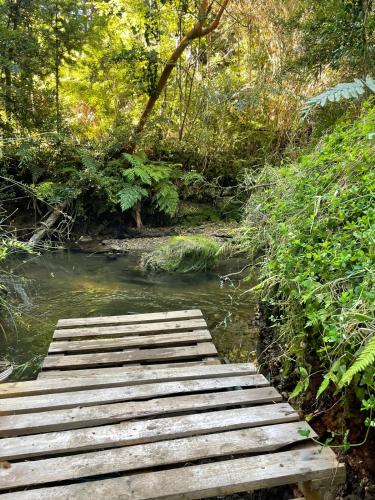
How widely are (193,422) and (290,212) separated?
1.24 meters

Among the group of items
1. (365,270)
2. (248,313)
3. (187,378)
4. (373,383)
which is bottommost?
(248,313)

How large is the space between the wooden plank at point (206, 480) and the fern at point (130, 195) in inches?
218

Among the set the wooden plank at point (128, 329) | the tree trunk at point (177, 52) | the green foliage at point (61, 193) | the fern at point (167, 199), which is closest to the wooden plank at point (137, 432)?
the wooden plank at point (128, 329)

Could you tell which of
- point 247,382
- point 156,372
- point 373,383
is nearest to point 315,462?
point 373,383

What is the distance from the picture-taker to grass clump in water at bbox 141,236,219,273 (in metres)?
5.16

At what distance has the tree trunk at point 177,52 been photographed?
275 inches

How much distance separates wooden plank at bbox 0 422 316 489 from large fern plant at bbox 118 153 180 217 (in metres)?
5.46

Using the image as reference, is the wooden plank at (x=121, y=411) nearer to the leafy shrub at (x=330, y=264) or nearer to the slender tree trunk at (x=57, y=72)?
the leafy shrub at (x=330, y=264)

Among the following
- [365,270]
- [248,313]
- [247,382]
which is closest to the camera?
[365,270]

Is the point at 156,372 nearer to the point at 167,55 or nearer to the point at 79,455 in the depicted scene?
the point at 79,455

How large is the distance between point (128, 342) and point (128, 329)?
0.75ft

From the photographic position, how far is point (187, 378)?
205 centimetres

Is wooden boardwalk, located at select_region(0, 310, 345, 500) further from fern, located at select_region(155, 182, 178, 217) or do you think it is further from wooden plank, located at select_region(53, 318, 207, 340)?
fern, located at select_region(155, 182, 178, 217)

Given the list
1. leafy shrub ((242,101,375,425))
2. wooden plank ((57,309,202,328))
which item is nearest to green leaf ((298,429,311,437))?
leafy shrub ((242,101,375,425))
